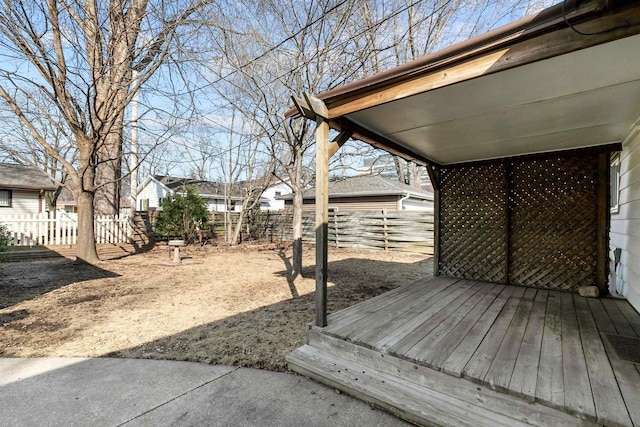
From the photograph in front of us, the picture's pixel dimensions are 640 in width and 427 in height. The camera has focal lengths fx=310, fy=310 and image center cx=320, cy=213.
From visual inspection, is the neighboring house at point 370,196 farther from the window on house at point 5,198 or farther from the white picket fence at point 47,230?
the window on house at point 5,198

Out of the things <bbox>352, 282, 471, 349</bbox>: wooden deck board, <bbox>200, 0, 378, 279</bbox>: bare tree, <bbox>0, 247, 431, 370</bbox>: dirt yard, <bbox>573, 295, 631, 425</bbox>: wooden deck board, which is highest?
<bbox>200, 0, 378, 279</bbox>: bare tree

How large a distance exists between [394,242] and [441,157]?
5.35 meters

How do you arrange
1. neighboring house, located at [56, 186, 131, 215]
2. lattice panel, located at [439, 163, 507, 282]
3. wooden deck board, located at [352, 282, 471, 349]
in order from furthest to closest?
neighboring house, located at [56, 186, 131, 215], lattice panel, located at [439, 163, 507, 282], wooden deck board, located at [352, 282, 471, 349]

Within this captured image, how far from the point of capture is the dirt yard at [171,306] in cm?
279

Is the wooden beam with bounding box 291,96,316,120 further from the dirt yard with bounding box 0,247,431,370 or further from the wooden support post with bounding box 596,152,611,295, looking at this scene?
the wooden support post with bounding box 596,152,611,295

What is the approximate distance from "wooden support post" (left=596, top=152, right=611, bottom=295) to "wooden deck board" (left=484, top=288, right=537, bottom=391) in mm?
1434

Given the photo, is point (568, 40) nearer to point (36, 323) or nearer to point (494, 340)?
point (494, 340)

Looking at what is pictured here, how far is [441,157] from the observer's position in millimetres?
4633

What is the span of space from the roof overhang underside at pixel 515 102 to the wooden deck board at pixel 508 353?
1809 millimetres

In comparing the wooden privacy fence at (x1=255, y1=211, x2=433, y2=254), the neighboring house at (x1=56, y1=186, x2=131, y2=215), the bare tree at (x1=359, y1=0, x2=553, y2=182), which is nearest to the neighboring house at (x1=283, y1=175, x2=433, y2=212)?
the wooden privacy fence at (x1=255, y1=211, x2=433, y2=254)

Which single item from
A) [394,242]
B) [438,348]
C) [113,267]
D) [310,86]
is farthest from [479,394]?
[394,242]

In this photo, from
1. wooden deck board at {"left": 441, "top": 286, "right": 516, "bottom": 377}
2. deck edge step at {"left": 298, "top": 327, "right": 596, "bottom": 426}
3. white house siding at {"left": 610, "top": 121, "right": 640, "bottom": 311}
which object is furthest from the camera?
white house siding at {"left": 610, "top": 121, "right": 640, "bottom": 311}

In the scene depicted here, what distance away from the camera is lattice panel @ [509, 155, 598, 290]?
397cm

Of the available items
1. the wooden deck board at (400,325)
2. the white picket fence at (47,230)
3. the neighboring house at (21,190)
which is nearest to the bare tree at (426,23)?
the wooden deck board at (400,325)
